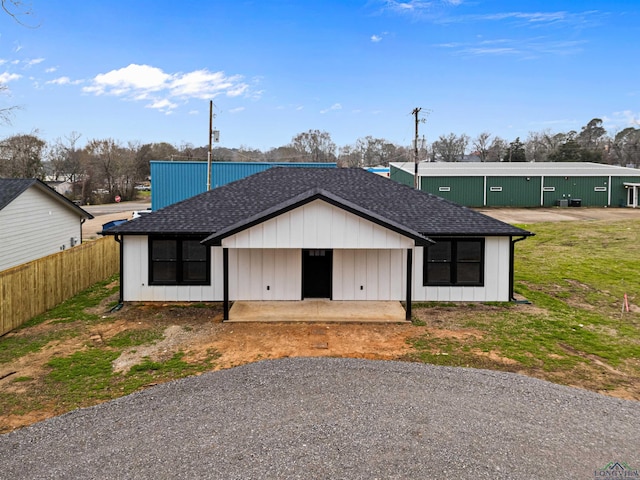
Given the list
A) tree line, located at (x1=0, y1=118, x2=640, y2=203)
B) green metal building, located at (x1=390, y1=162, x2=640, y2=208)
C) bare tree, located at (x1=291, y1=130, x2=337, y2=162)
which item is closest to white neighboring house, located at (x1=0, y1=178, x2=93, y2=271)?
green metal building, located at (x1=390, y1=162, x2=640, y2=208)

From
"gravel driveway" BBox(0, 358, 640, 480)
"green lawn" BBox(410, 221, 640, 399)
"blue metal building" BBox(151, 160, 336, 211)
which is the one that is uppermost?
"blue metal building" BBox(151, 160, 336, 211)

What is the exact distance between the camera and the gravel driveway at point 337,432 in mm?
5121

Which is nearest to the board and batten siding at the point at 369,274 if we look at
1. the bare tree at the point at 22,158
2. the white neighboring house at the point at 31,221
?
the white neighboring house at the point at 31,221

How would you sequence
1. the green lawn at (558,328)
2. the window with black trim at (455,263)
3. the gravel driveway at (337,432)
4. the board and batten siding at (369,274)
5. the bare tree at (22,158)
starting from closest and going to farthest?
1. the gravel driveway at (337,432)
2. the green lawn at (558,328)
3. the board and batten siding at (369,274)
4. the window with black trim at (455,263)
5. the bare tree at (22,158)

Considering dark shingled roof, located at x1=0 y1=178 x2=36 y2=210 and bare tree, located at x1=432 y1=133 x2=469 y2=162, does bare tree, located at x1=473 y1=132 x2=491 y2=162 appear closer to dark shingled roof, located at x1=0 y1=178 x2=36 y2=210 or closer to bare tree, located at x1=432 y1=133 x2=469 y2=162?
bare tree, located at x1=432 y1=133 x2=469 y2=162

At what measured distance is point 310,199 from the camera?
1082 centimetres

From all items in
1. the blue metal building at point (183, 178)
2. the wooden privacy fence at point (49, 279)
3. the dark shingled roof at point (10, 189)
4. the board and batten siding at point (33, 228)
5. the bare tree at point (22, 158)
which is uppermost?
the bare tree at point (22, 158)

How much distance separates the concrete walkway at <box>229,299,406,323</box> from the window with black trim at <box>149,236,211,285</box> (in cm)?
151

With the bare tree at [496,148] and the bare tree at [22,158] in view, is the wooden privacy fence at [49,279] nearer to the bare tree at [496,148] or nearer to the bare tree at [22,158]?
the bare tree at [22,158]

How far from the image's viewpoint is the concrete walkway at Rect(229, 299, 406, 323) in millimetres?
11453

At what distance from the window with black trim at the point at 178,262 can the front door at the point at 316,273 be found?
2.94 metres

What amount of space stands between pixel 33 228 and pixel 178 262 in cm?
796

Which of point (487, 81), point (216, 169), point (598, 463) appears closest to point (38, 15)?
point (598, 463)

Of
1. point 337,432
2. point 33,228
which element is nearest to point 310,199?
point 337,432
